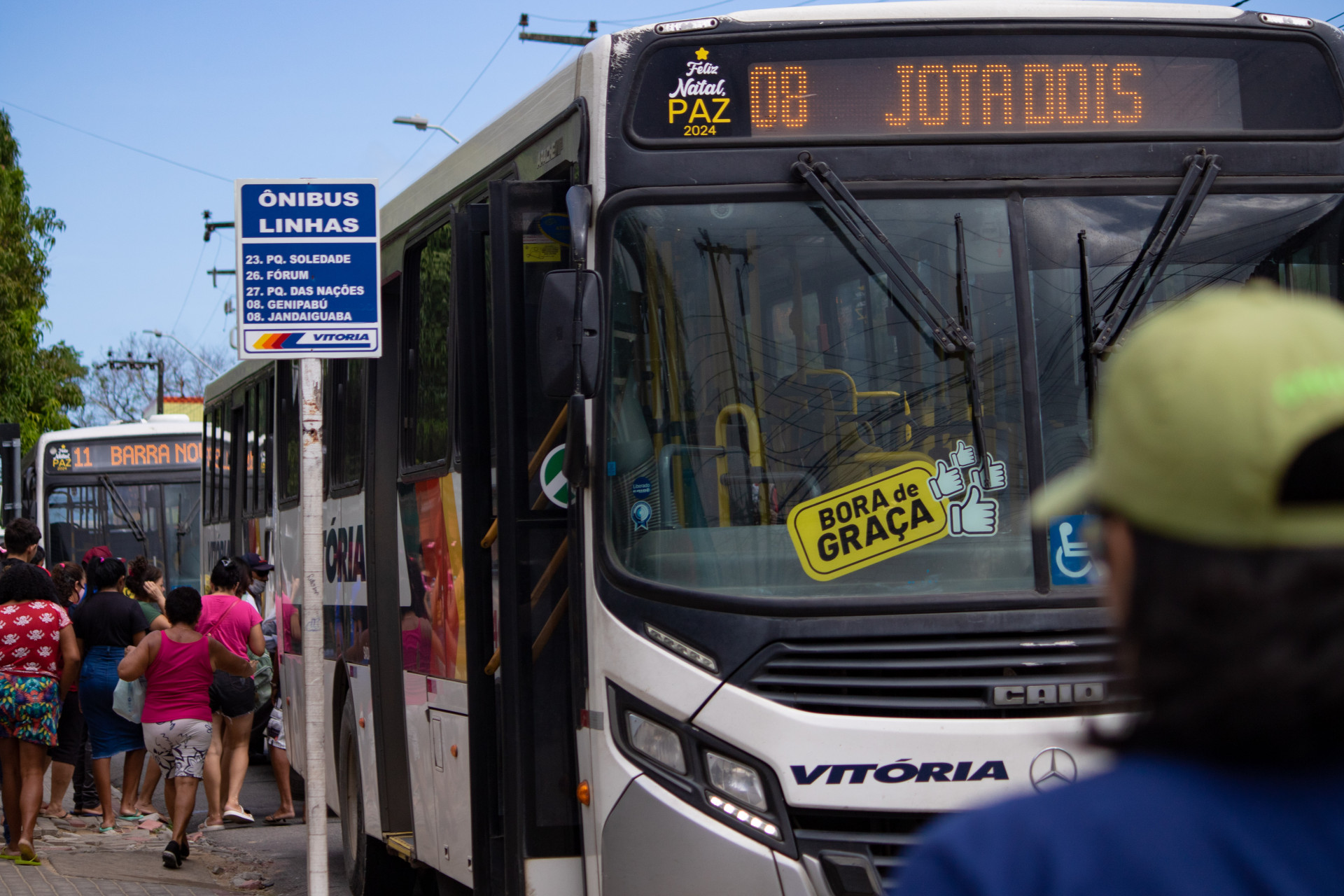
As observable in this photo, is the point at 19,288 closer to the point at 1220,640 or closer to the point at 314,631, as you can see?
the point at 314,631

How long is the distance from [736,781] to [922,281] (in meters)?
1.58

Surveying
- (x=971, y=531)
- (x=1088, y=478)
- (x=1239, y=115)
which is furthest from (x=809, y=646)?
(x=1088, y=478)

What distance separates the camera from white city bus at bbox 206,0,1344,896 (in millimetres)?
4539

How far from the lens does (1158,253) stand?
16.0 feet

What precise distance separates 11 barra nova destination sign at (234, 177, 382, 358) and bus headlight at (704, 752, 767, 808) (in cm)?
271

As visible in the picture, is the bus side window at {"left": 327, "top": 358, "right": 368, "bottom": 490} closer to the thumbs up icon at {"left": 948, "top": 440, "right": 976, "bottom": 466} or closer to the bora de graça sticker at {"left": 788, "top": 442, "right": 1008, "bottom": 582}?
the bora de graça sticker at {"left": 788, "top": 442, "right": 1008, "bottom": 582}

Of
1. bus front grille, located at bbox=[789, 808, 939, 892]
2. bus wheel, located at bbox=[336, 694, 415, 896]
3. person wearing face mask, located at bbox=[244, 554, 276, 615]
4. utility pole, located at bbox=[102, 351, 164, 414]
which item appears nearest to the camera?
bus front grille, located at bbox=[789, 808, 939, 892]

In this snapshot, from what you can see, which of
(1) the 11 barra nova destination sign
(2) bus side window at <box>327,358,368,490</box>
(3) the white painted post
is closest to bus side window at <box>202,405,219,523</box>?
(2) bus side window at <box>327,358,368,490</box>

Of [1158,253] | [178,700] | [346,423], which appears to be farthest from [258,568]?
[1158,253]

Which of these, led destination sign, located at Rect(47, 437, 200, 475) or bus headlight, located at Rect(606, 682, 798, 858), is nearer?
bus headlight, located at Rect(606, 682, 798, 858)

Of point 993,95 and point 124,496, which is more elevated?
point 993,95

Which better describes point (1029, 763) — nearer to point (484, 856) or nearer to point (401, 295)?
point (484, 856)

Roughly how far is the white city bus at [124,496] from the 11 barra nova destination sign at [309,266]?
51.8 ft

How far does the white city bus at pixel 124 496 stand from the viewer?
70.6 ft
